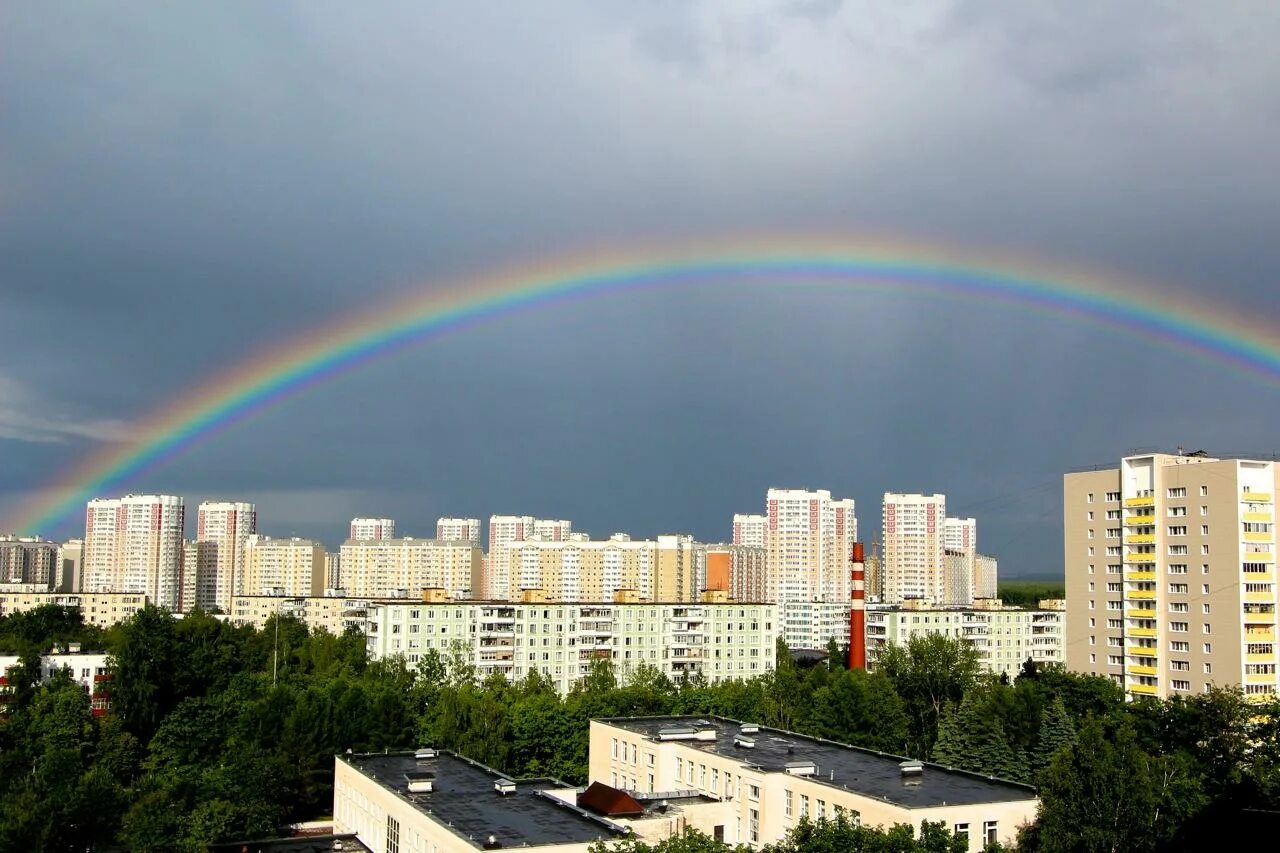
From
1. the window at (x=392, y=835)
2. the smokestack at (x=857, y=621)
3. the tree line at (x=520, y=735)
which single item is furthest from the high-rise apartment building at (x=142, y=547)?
the window at (x=392, y=835)

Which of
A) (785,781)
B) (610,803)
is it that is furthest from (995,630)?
(610,803)

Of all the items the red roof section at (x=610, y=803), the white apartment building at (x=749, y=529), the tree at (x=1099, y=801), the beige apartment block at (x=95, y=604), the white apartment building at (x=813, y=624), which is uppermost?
the white apartment building at (x=749, y=529)

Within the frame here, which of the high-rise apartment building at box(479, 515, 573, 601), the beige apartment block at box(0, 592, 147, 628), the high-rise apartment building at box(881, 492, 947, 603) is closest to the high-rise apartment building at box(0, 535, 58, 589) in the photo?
the beige apartment block at box(0, 592, 147, 628)

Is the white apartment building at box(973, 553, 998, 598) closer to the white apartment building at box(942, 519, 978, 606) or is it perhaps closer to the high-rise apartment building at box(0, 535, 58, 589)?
the white apartment building at box(942, 519, 978, 606)

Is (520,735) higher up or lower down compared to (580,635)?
lower down

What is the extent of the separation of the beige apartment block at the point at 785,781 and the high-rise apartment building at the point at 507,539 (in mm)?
75777

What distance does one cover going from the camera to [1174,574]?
143ft

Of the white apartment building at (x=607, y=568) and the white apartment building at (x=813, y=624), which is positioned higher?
the white apartment building at (x=607, y=568)

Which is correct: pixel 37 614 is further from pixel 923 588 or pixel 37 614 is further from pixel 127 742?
pixel 923 588

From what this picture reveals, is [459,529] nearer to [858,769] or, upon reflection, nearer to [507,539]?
[507,539]

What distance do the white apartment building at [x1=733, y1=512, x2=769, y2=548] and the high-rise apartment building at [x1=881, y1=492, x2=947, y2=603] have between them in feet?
53.2

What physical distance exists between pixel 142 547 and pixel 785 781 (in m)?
101

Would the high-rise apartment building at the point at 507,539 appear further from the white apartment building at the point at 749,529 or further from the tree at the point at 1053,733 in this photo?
the tree at the point at 1053,733

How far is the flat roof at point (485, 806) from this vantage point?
690 inches
